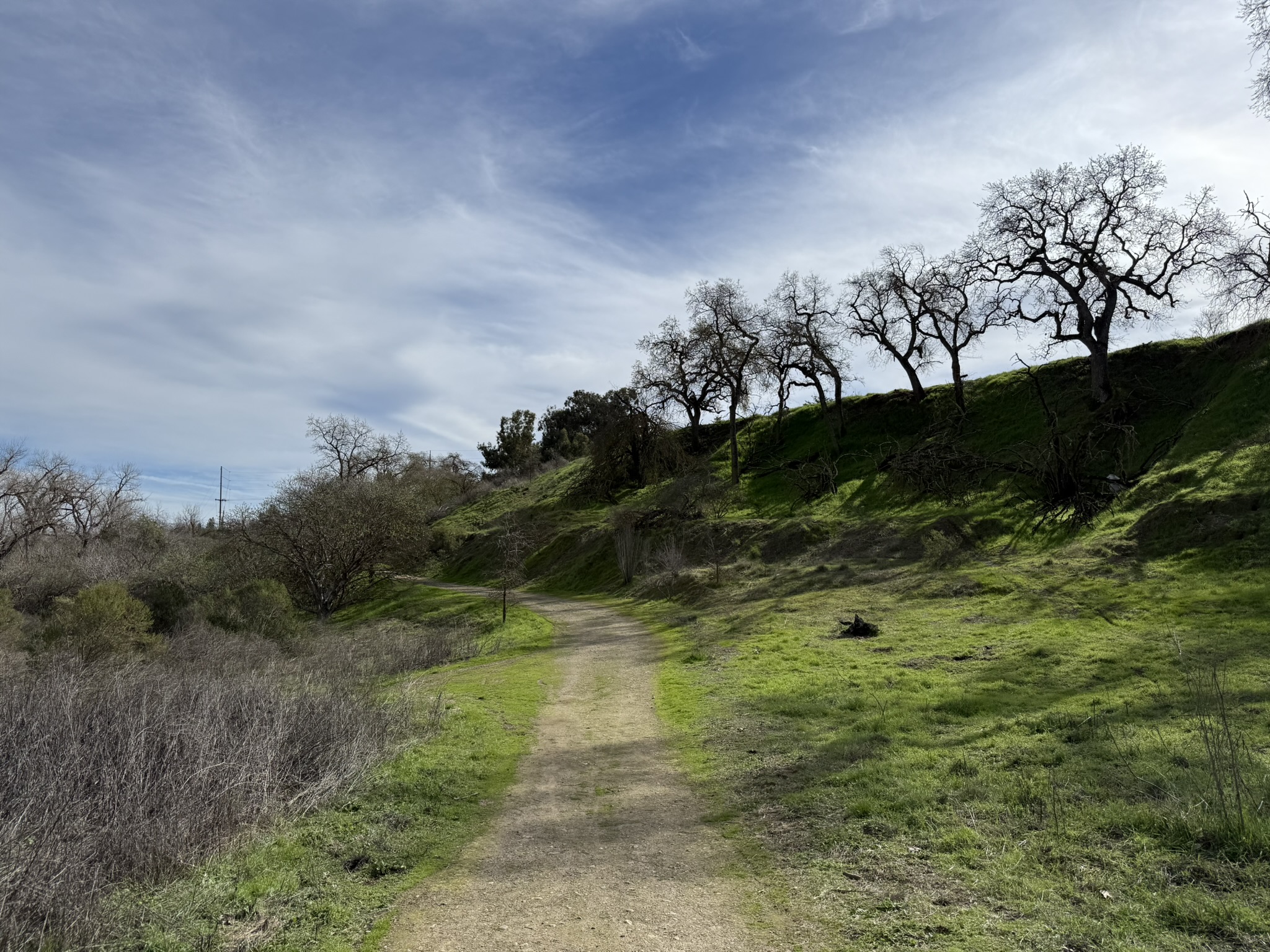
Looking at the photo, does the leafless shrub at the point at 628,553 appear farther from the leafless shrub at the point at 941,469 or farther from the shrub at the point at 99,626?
the leafless shrub at the point at 941,469

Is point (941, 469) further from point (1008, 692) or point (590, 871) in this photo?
point (590, 871)

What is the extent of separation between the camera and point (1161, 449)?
3172 centimetres

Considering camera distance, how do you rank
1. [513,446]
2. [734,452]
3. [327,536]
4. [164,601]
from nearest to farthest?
[164,601] → [327,536] → [734,452] → [513,446]

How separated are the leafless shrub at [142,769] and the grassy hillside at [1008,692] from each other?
16.5 ft

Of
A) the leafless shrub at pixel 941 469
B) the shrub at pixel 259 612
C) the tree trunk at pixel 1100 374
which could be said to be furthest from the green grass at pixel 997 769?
the tree trunk at pixel 1100 374

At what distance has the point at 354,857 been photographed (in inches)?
274

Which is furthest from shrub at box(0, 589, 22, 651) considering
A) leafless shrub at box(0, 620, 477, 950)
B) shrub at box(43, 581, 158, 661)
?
leafless shrub at box(0, 620, 477, 950)

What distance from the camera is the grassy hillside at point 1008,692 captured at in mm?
5637

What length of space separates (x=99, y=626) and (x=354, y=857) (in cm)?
1926

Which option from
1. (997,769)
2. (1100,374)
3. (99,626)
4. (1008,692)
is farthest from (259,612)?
(1100,374)

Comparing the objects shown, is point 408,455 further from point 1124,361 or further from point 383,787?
point 383,787

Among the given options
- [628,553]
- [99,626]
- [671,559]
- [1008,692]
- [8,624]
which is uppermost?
[628,553]

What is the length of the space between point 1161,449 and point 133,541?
57.5 metres

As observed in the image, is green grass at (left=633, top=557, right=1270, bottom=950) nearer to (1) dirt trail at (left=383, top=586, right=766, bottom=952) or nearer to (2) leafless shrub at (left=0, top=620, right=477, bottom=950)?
(1) dirt trail at (left=383, top=586, right=766, bottom=952)
